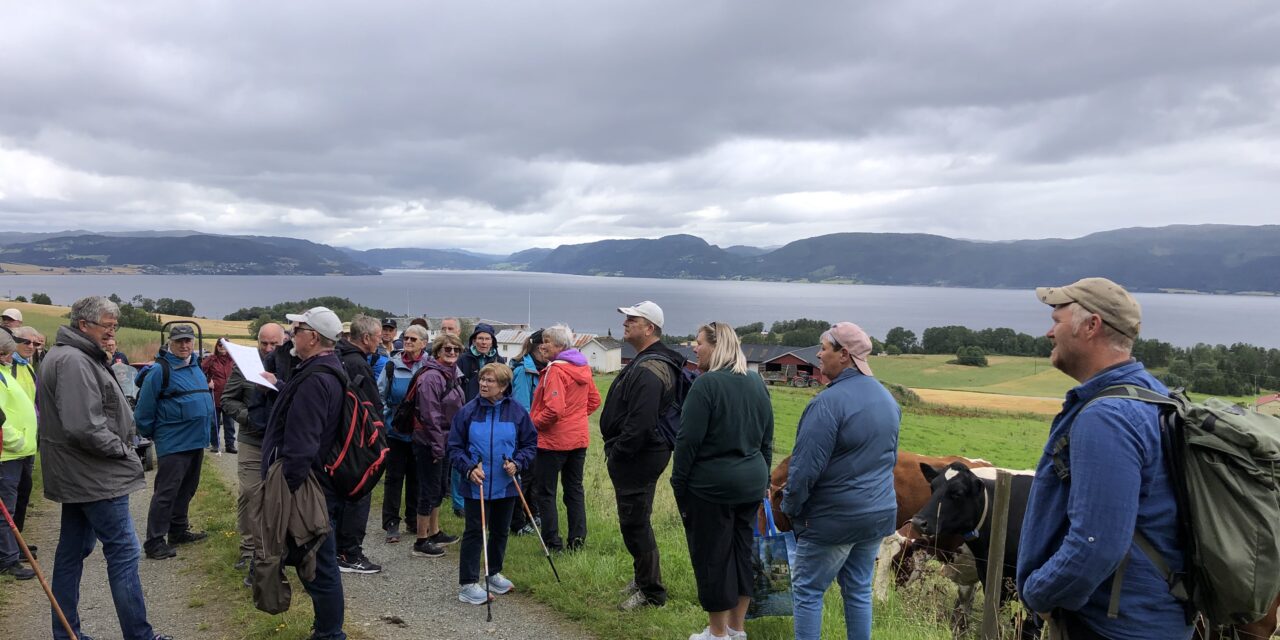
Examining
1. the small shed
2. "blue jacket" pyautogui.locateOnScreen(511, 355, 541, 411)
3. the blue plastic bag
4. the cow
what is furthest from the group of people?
the cow

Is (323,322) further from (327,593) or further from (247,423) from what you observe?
(247,423)

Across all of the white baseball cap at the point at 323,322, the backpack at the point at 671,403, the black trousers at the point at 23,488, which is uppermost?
the white baseball cap at the point at 323,322

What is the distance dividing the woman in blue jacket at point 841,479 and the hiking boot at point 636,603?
152cm

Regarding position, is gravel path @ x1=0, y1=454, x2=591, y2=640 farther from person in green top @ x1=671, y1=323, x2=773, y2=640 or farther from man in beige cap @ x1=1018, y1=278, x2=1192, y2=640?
man in beige cap @ x1=1018, y1=278, x2=1192, y2=640

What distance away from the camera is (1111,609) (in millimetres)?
2518

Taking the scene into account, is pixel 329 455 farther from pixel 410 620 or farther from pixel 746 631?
pixel 746 631

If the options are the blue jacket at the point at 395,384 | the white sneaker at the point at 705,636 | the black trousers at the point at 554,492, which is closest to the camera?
the white sneaker at the point at 705,636

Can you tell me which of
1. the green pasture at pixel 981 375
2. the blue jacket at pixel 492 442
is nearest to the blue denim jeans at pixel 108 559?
the blue jacket at pixel 492 442

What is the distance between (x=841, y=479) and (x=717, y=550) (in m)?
0.97

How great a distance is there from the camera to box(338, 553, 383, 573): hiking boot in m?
6.23

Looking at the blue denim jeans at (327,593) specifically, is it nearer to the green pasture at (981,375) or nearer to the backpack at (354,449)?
the backpack at (354,449)

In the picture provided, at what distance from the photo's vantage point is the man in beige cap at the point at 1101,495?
2.41 metres

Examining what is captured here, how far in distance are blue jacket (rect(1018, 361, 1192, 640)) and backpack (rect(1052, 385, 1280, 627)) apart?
68mm

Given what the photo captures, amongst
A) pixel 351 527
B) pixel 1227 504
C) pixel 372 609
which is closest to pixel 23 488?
pixel 351 527
